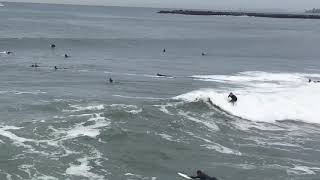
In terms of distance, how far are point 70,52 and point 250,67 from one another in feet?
94.1

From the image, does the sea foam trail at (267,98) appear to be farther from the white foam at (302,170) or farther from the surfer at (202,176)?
the surfer at (202,176)

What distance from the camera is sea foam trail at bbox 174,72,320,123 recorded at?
39562 millimetres

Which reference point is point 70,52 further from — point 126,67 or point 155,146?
point 155,146

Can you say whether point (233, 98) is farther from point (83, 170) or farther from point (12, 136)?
point (83, 170)

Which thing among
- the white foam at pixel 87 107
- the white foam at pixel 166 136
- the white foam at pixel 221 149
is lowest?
the white foam at pixel 221 149

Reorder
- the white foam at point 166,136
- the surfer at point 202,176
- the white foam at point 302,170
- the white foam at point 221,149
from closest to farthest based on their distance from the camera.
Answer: the surfer at point 202,176, the white foam at point 302,170, the white foam at point 221,149, the white foam at point 166,136

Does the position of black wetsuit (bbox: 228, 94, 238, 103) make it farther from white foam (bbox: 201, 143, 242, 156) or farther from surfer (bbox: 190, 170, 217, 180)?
surfer (bbox: 190, 170, 217, 180)

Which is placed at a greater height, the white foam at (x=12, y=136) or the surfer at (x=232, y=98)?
the surfer at (x=232, y=98)

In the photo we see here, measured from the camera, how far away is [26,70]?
190ft

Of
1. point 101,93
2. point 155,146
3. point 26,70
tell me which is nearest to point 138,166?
point 155,146

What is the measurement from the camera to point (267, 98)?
43.3m

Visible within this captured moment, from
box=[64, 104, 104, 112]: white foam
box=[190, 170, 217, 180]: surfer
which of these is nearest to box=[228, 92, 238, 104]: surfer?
box=[64, 104, 104, 112]: white foam

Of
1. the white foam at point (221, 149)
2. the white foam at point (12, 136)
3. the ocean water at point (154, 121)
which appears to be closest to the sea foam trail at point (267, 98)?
the ocean water at point (154, 121)

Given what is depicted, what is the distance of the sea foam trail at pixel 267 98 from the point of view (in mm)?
39562
